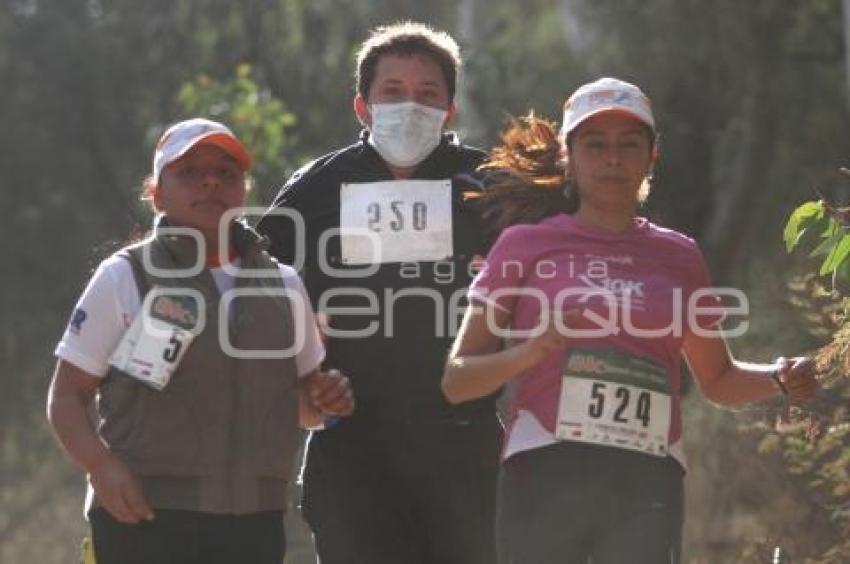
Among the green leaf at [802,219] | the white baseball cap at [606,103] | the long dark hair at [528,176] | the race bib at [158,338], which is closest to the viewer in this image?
the race bib at [158,338]

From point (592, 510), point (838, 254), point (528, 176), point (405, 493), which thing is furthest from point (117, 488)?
point (838, 254)

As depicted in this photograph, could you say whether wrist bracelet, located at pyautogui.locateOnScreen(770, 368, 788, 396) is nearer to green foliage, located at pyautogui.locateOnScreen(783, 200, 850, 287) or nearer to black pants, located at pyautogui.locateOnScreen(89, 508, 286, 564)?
green foliage, located at pyautogui.locateOnScreen(783, 200, 850, 287)

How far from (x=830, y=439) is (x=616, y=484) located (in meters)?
2.44

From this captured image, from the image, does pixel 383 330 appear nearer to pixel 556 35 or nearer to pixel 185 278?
pixel 185 278

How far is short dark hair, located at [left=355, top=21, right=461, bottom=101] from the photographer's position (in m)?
7.12

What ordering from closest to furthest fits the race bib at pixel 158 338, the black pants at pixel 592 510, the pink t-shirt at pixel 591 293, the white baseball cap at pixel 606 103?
the black pants at pixel 592 510 < the pink t-shirt at pixel 591 293 < the race bib at pixel 158 338 < the white baseball cap at pixel 606 103

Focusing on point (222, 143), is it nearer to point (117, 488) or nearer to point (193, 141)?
point (193, 141)

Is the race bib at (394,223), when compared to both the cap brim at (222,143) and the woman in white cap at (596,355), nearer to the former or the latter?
the cap brim at (222,143)

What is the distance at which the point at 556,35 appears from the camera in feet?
90.2

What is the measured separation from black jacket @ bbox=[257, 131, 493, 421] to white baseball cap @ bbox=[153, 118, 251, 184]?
0.86m

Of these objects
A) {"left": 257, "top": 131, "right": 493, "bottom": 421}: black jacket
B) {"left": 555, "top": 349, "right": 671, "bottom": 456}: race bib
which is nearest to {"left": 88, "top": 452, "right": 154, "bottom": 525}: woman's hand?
{"left": 555, "top": 349, "right": 671, "bottom": 456}: race bib

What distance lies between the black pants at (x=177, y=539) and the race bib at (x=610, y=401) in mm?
933

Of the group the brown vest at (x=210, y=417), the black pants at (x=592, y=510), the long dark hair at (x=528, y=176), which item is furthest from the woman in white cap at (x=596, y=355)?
the brown vest at (x=210, y=417)

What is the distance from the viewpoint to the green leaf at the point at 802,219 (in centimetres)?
686
